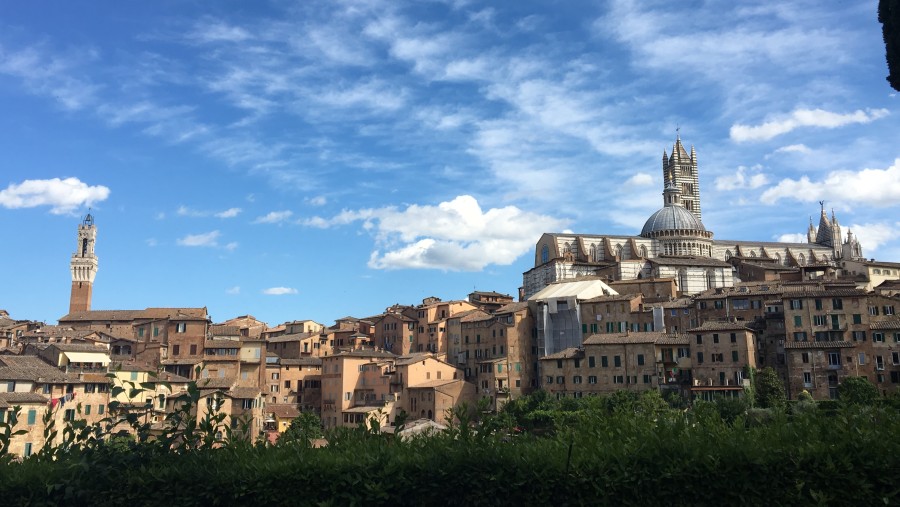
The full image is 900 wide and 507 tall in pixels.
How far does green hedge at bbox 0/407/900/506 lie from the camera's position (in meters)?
10.9

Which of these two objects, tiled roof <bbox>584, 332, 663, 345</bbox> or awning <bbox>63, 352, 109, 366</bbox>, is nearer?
awning <bbox>63, 352, 109, 366</bbox>

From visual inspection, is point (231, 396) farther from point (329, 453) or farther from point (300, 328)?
point (329, 453)

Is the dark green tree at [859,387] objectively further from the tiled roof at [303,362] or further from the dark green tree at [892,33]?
the tiled roof at [303,362]

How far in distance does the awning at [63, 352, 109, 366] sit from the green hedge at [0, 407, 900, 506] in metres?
48.8

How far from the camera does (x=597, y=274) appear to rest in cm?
10056

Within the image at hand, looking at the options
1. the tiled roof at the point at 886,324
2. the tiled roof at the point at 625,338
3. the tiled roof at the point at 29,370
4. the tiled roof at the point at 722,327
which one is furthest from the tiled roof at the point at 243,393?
the tiled roof at the point at 886,324

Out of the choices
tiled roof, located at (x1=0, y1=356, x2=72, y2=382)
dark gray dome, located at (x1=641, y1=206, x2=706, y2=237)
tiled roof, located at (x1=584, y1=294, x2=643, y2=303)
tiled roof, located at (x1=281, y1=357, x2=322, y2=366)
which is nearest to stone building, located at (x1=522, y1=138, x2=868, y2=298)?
dark gray dome, located at (x1=641, y1=206, x2=706, y2=237)

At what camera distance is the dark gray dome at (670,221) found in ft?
368

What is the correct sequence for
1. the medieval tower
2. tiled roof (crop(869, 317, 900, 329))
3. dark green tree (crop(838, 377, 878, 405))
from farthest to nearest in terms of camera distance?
the medieval tower < tiled roof (crop(869, 317, 900, 329)) < dark green tree (crop(838, 377, 878, 405))

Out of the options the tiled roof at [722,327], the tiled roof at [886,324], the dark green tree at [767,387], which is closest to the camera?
the dark green tree at [767,387]

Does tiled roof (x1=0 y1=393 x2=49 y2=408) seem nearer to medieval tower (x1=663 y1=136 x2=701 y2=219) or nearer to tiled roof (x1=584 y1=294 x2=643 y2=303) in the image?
tiled roof (x1=584 y1=294 x2=643 y2=303)

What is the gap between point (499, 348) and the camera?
72375mm

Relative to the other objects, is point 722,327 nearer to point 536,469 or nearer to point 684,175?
point 536,469

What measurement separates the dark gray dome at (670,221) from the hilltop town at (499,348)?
1055cm
